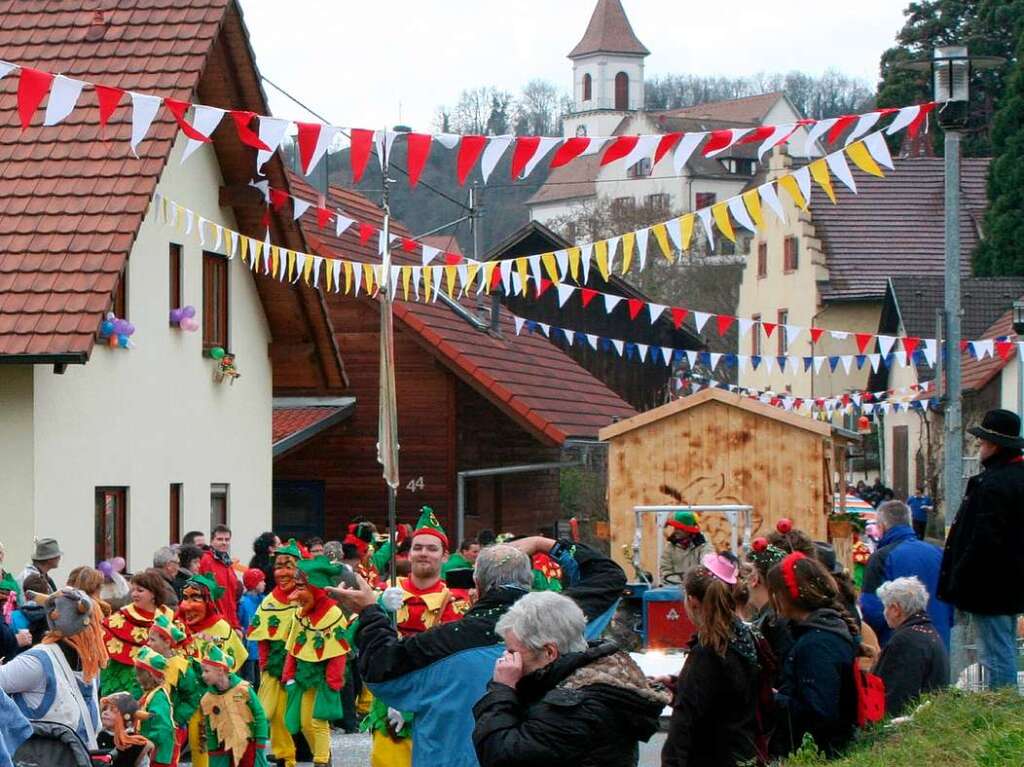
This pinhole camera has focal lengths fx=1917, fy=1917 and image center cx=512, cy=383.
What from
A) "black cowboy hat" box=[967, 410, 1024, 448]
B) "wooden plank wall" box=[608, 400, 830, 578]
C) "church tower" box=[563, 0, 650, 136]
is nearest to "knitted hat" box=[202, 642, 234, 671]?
"black cowboy hat" box=[967, 410, 1024, 448]

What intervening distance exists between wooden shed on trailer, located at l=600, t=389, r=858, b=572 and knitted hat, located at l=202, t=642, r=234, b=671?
1121 cm

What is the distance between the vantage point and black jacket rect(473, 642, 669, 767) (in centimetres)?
599

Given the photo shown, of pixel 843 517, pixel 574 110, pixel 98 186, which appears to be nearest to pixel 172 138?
pixel 98 186

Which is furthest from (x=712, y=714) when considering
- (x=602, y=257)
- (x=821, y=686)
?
(x=602, y=257)

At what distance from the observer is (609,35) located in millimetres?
139875

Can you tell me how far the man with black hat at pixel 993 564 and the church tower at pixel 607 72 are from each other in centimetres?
13032

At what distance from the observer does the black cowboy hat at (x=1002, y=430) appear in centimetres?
1016

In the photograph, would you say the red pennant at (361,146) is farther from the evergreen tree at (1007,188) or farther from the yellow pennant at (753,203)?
the evergreen tree at (1007,188)

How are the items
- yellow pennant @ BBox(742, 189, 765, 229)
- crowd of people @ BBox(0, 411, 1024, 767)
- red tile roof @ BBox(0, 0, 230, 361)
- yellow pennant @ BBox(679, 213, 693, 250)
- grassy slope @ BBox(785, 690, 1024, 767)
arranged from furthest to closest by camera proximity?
red tile roof @ BBox(0, 0, 230, 361) < yellow pennant @ BBox(679, 213, 693, 250) < yellow pennant @ BBox(742, 189, 765, 229) < grassy slope @ BBox(785, 690, 1024, 767) < crowd of people @ BBox(0, 411, 1024, 767)

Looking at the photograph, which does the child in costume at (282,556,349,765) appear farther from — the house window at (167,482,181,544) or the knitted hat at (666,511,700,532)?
the house window at (167,482,181,544)

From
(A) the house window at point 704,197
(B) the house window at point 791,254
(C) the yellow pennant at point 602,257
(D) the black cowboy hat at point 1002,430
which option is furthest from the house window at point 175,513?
(A) the house window at point 704,197

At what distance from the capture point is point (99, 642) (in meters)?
8.91

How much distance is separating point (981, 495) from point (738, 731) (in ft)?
10.6

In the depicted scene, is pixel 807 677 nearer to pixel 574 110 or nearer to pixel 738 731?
pixel 738 731
